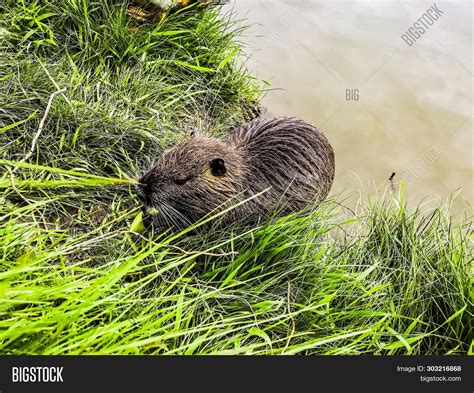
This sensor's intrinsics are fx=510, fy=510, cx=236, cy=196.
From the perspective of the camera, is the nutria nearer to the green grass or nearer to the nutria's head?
the nutria's head

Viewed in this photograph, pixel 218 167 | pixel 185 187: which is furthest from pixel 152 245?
pixel 218 167

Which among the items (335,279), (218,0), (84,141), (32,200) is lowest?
(335,279)

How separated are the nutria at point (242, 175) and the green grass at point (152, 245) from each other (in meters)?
0.12

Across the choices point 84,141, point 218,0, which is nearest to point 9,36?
point 84,141

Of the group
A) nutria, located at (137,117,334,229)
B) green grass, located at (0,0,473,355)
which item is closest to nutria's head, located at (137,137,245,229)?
nutria, located at (137,117,334,229)

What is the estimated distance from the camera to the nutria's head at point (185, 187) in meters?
2.26

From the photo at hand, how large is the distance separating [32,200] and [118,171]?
0.51 meters

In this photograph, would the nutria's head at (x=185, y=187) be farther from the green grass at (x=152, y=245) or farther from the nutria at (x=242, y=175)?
the green grass at (x=152, y=245)

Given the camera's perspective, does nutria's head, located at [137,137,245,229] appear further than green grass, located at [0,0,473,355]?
Yes

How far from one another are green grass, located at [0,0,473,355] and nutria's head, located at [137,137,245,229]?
0.39 feet

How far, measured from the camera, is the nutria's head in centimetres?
226

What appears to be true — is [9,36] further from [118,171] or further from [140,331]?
[140,331]

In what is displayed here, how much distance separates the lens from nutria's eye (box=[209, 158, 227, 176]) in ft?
7.46

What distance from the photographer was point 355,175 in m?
2.97
